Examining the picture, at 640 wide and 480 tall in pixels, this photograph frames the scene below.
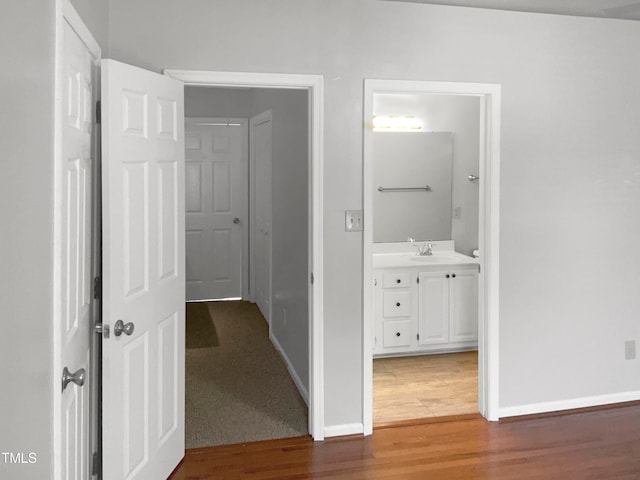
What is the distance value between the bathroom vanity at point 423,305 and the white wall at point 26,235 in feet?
10.8

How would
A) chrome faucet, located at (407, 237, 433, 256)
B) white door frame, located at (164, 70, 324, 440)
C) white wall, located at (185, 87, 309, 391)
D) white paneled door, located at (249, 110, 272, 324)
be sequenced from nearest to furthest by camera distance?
white door frame, located at (164, 70, 324, 440) < white wall, located at (185, 87, 309, 391) < chrome faucet, located at (407, 237, 433, 256) < white paneled door, located at (249, 110, 272, 324)

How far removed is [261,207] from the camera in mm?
6473

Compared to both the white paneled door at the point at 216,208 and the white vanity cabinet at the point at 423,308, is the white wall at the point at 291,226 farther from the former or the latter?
the white paneled door at the point at 216,208

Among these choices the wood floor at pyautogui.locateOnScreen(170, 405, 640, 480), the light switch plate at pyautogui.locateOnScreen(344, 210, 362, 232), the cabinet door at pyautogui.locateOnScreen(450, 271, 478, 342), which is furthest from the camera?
the cabinet door at pyautogui.locateOnScreen(450, 271, 478, 342)

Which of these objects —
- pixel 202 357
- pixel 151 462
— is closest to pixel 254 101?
pixel 202 357

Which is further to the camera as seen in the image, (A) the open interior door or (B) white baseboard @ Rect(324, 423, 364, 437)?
(B) white baseboard @ Rect(324, 423, 364, 437)

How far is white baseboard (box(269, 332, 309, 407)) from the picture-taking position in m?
3.90

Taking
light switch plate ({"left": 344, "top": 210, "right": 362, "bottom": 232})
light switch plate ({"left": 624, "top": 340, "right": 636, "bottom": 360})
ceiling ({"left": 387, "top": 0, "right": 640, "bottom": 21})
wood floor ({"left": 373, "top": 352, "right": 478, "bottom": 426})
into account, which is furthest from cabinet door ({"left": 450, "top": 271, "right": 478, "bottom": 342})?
ceiling ({"left": 387, "top": 0, "right": 640, "bottom": 21})

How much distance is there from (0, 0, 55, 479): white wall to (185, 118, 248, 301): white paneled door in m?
5.47

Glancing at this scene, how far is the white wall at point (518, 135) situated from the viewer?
3137 millimetres

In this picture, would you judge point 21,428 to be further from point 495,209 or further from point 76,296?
point 495,209

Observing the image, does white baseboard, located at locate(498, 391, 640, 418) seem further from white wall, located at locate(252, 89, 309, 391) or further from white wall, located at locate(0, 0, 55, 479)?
white wall, located at locate(0, 0, 55, 479)

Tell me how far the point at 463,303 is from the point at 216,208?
11.4ft

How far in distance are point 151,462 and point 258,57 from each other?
2133 mm
